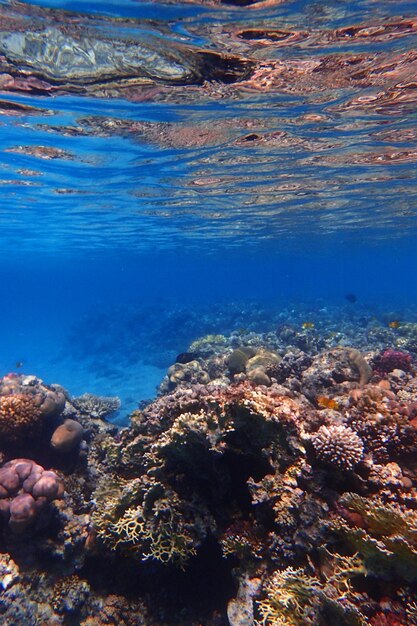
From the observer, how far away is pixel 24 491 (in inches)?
252

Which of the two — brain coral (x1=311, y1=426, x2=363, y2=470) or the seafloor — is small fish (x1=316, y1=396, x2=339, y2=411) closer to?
the seafloor

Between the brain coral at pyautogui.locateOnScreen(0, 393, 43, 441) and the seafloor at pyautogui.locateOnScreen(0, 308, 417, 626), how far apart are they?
2 centimetres

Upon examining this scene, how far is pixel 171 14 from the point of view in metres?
8.00

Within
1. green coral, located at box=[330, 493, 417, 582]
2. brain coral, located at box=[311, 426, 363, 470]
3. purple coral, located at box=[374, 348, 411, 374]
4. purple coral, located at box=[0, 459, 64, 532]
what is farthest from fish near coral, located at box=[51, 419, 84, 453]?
purple coral, located at box=[374, 348, 411, 374]

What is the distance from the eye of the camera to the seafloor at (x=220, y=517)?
3.95 meters

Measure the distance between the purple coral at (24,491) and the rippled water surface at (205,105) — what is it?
9.02 metres

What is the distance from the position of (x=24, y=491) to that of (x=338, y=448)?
512 cm

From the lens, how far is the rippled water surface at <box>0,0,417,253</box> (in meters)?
8.37

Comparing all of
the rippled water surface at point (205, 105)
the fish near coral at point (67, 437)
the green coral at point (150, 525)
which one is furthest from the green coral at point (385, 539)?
the rippled water surface at point (205, 105)

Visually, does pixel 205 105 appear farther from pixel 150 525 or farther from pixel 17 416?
pixel 150 525

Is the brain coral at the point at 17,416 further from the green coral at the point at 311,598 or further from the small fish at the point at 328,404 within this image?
the small fish at the point at 328,404

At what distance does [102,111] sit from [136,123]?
1434mm

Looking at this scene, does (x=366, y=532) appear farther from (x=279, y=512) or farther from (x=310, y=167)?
(x=310, y=167)

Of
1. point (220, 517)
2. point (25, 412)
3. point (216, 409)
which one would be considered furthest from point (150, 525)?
point (25, 412)
